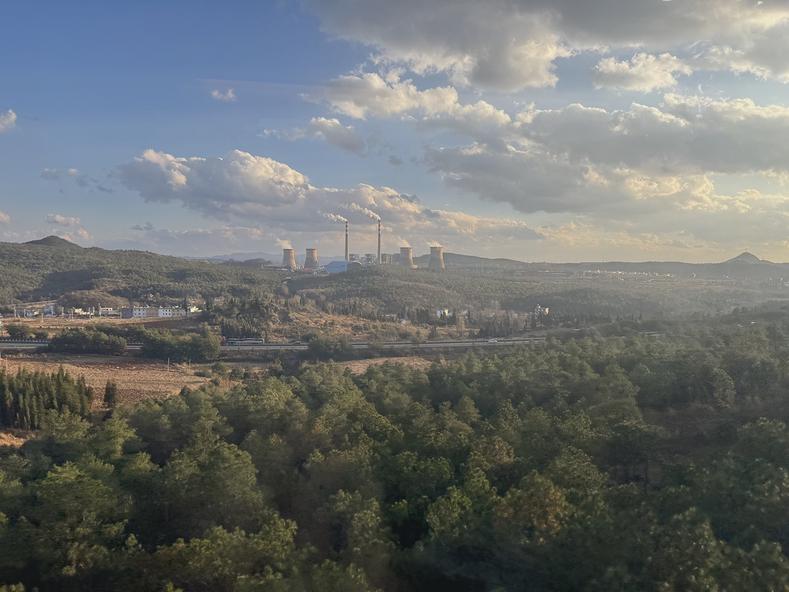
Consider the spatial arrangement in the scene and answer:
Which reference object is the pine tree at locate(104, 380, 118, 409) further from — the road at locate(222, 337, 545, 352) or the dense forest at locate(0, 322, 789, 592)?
the road at locate(222, 337, 545, 352)

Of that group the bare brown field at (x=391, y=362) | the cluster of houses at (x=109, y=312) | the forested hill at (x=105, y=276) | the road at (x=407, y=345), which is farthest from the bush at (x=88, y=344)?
the forested hill at (x=105, y=276)

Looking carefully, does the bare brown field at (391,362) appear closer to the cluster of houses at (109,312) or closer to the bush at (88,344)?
the bush at (88,344)

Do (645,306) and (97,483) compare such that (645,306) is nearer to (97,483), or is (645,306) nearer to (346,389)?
(346,389)

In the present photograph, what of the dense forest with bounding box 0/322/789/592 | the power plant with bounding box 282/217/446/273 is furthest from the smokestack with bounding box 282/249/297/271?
the dense forest with bounding box 0/322/789/592

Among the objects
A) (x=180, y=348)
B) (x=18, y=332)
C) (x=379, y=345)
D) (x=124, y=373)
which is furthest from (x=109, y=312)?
(x=379, y=345)

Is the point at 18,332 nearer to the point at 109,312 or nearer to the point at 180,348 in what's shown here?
the point at 180,348
